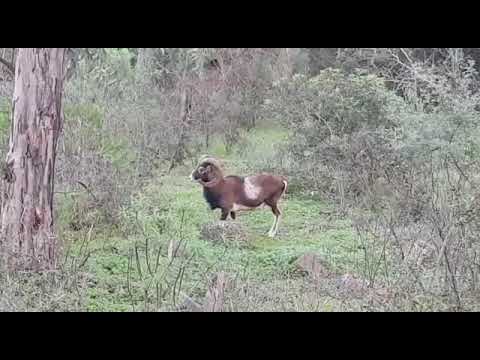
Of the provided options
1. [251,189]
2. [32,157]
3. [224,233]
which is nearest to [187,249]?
[224,233]

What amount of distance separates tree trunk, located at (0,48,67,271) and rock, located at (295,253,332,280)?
2.12 meters

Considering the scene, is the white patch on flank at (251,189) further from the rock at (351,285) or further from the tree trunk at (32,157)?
the tree trunk at (32,157)

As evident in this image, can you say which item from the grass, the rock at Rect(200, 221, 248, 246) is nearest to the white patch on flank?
the grass

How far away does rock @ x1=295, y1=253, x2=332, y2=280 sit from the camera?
5426mm

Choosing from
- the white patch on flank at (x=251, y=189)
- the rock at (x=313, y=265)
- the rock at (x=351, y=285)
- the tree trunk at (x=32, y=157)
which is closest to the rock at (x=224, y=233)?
the white patch on flank at (x=251, y=189)

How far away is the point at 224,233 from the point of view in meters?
6.49

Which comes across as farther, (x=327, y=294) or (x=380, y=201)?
(x=380, y=201)

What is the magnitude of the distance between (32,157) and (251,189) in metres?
2.90

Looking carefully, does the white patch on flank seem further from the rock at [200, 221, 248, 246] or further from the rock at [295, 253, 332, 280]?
the rock at [295, 253, 332, 280]
